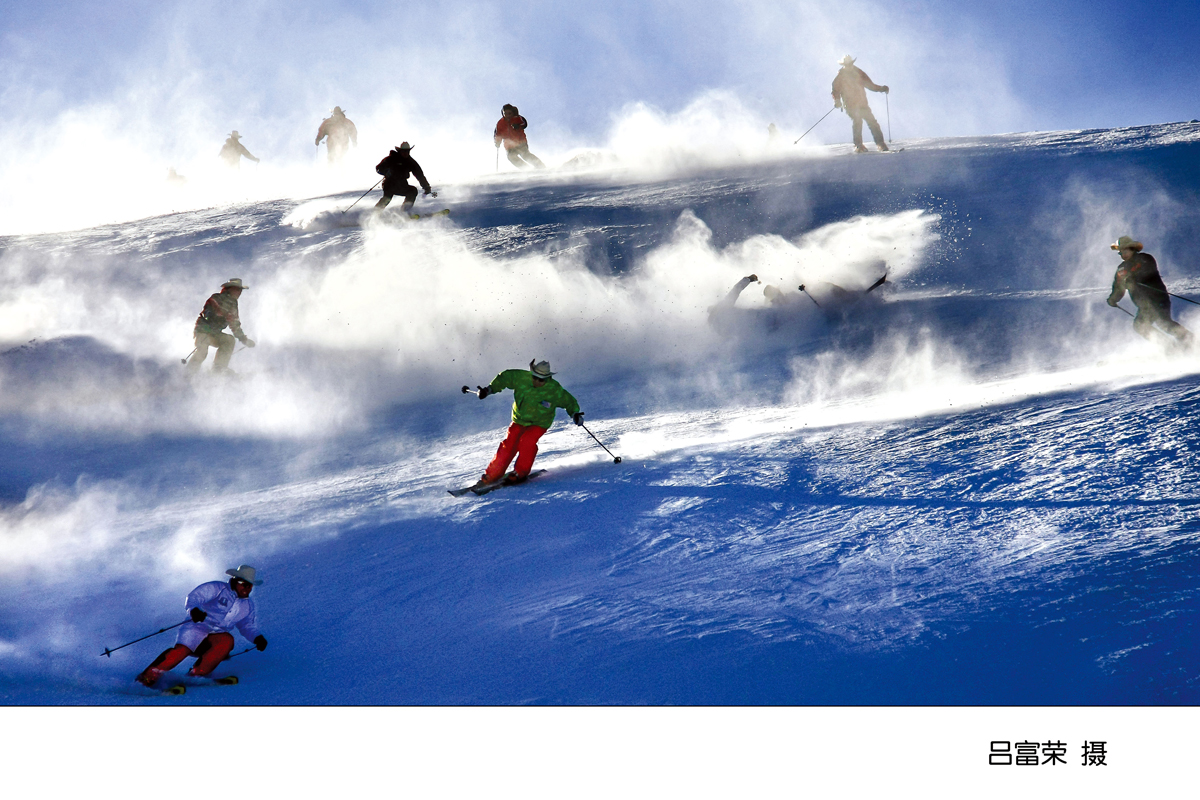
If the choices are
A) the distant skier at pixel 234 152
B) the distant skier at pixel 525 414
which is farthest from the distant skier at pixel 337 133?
the distant skier at pixel 525 414

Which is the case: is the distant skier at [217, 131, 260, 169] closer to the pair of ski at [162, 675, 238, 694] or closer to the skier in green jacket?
the skier in green jacket

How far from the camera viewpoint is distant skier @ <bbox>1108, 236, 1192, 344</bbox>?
6.42 m

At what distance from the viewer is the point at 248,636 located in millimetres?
3664

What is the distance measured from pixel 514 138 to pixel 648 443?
343 inches

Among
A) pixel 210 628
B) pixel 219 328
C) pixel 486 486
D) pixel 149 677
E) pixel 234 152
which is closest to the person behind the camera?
pixel 149 677

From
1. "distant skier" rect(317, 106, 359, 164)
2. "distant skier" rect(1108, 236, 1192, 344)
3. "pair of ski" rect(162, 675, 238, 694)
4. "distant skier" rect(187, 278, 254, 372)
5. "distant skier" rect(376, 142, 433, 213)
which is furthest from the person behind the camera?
"distant skier" rect(317, 106, 359, 164)

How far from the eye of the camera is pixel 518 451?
18.1 feet

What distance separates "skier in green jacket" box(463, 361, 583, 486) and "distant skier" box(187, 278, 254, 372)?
4136mm

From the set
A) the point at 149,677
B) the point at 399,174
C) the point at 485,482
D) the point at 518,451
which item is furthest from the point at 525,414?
the point at 399,174

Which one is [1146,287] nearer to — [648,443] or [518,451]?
[648,443]

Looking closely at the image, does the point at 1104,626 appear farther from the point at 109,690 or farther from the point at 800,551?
the point at 109,690

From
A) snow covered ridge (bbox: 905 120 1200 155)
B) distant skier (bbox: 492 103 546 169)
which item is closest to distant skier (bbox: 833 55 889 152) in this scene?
snow covered ridge (bbox: 905 120 1200 155)

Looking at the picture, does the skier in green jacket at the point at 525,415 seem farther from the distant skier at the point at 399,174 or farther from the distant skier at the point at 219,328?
the distant skier at the point at 399,174

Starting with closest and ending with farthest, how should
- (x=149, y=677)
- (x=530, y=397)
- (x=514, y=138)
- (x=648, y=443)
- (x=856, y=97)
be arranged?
(x=149, y=677), (x=530, y=397), (x=648, y=443), (x=856, y=97), (x=514, y=138)
